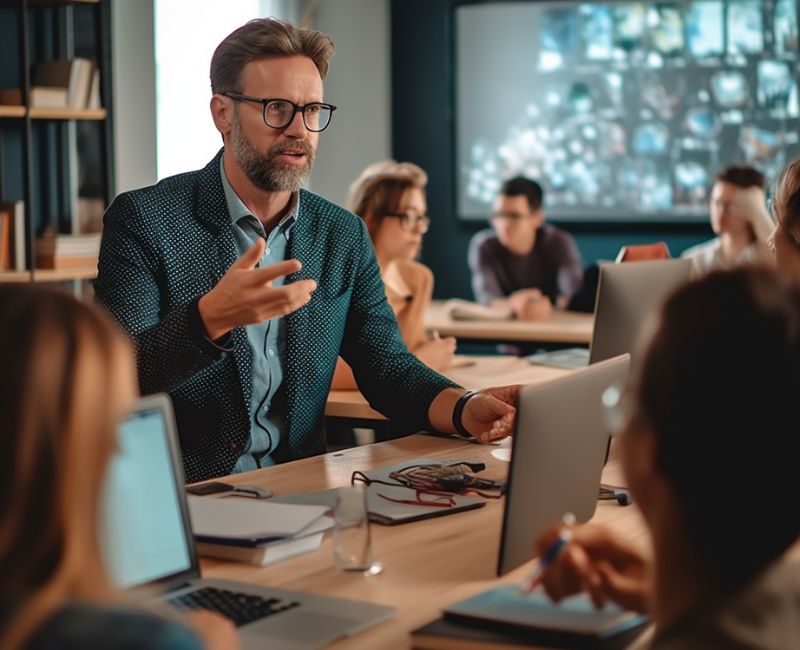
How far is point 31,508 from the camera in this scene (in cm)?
92

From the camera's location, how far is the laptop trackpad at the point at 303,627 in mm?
1435

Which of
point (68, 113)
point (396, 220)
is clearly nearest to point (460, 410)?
point (396, 220)

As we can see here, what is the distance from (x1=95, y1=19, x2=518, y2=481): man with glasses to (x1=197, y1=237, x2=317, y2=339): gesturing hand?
167 millimetres

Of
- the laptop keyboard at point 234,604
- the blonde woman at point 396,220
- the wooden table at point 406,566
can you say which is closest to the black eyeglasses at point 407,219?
the blonde woman at point 396,220

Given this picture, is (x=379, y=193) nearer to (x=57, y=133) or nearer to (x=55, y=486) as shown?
(x=57, y=133)

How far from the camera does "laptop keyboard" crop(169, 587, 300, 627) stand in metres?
1.52

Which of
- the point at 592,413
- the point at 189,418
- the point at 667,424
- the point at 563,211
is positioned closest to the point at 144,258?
the point at 189,418

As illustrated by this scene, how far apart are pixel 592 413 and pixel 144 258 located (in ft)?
3.58

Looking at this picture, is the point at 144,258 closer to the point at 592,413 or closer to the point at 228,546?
the point at 228,546

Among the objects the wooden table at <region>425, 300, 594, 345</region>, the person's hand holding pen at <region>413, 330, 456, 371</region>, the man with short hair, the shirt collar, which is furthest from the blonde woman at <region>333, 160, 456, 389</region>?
the man with short hair

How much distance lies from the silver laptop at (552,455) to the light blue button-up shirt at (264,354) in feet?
2.83

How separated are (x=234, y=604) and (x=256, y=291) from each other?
67cm

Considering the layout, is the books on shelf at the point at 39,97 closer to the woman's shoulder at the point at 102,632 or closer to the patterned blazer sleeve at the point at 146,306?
the patterned blazer sleeve at the point at 146,306

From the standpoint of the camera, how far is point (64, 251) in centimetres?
471
